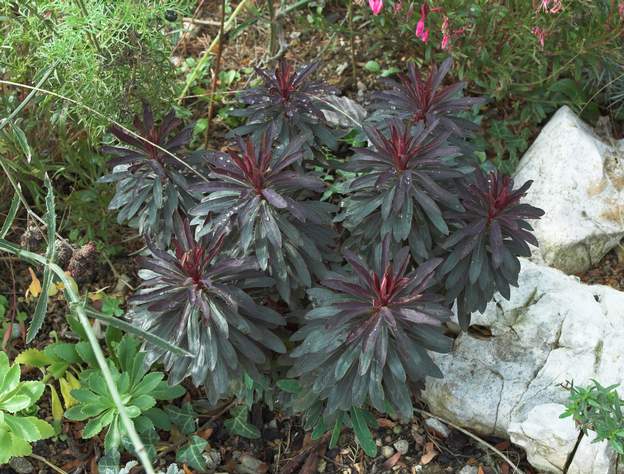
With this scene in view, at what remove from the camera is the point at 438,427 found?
3092 millimetres

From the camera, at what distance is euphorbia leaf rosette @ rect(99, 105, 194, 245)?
2889mm

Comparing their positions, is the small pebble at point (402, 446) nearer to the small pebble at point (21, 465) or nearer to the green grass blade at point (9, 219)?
the small pebble at point (21, 465)

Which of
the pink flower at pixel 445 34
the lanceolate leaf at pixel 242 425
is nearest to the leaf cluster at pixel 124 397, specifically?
the lanceolate leaf at pixel 242 425

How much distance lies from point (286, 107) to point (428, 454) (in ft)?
4.79

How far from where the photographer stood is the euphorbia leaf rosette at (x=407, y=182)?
8.53 ft

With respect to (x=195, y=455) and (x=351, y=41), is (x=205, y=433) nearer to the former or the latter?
(x=195, y=455)

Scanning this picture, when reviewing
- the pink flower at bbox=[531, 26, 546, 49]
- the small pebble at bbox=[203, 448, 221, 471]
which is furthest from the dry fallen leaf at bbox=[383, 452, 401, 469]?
the pink flower at bbox=[531, 26, 546, 49]

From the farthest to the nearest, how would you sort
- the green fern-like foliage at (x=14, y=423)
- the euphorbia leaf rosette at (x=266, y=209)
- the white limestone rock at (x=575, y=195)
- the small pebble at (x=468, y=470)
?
1. the white limestone rock at (x=575, y=195)
2. the small pebble at (x=468, y=470)
3. the green fern-like foliage at (x=14, y=423)
4. the euphorbia leaf rosette at (x=266, y=209)

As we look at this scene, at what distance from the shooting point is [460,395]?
3.02 meters

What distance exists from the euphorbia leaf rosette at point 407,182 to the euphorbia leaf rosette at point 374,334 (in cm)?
14

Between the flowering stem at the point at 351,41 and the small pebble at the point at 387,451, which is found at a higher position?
the flowering stem at the point at 351,41

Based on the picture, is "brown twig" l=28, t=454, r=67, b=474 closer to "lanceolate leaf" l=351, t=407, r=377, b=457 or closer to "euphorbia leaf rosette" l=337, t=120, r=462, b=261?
"lanceolate leaf" l=351, t=407, r=377, b=457

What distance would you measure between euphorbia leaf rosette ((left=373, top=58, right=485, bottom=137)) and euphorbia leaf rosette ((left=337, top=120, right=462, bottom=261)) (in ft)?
0.36

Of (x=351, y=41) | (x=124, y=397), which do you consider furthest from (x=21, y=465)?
(x=351, y=41)
